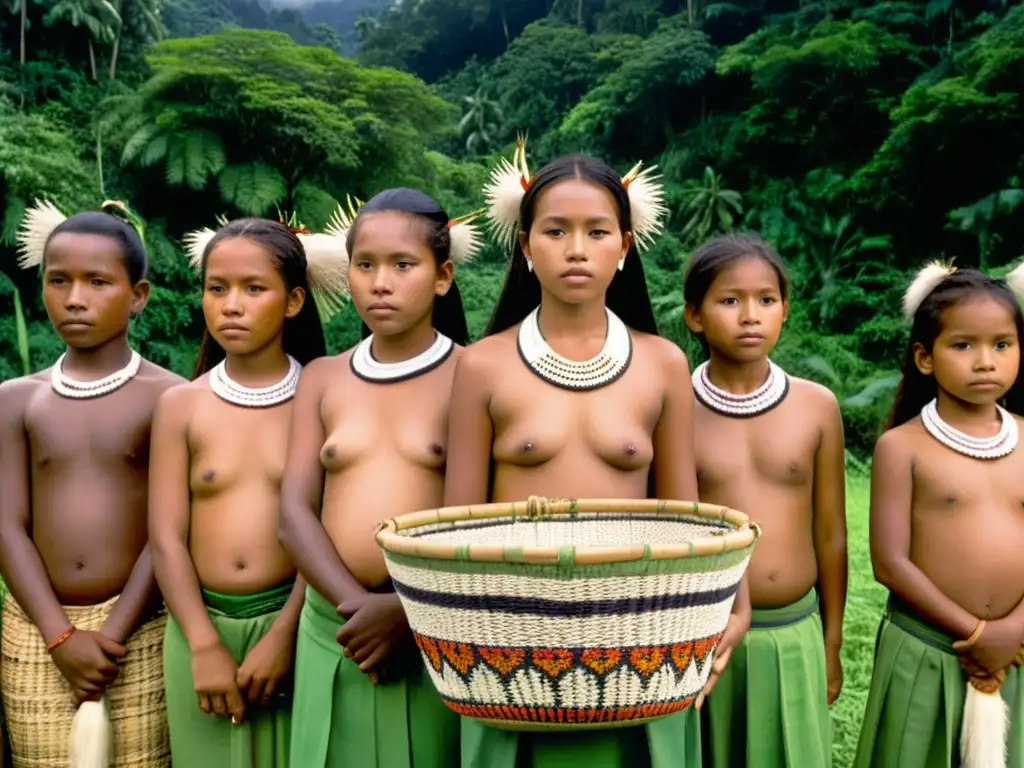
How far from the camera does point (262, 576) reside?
92.7 inches

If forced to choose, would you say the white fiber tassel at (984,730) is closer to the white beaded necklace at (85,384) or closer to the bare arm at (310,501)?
the bare arm at (310,501)

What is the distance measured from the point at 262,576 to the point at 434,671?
0.87 meters

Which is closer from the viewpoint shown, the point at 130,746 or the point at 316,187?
the point at 130,746

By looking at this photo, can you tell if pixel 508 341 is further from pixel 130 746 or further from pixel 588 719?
pixel 130 746

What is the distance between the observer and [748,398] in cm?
244

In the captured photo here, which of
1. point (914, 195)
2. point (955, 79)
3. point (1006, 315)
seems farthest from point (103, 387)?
point (914, 195)

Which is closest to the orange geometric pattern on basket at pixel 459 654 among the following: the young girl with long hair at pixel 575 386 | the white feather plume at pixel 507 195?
the young girl with long hair at pixel 575 386

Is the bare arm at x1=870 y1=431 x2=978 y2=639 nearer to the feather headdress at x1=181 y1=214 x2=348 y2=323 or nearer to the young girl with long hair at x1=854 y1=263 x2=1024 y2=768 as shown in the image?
the young girl with long hair at x1=854 y1=263 x2=1024 y2=768

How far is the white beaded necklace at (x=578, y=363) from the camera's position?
2.05 metres

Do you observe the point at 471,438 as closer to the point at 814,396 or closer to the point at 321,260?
the point at 321,260

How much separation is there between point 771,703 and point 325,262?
5.46ft

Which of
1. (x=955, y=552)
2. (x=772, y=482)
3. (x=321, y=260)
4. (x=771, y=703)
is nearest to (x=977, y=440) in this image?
(x=955, y=552)

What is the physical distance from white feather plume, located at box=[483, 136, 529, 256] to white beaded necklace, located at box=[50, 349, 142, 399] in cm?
117

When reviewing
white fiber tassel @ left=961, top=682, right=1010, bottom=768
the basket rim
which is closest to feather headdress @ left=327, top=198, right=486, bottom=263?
the basket rim
